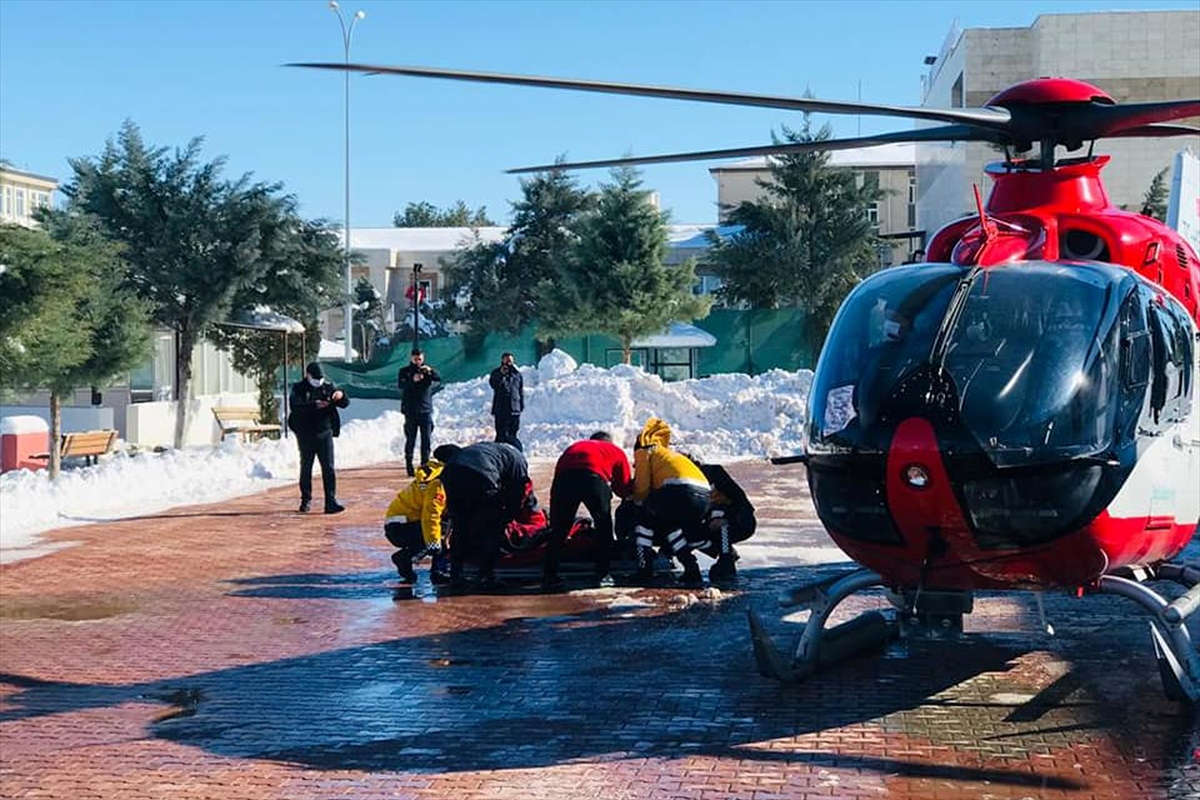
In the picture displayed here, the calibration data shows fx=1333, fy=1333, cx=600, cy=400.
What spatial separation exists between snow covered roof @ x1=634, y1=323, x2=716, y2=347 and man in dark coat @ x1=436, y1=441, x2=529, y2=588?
26.4 meters

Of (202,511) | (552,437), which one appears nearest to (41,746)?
(202,511)

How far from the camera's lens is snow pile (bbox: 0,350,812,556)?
669 inches

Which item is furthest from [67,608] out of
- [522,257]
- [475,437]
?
[522,257]

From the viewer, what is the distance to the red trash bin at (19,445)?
22.1m

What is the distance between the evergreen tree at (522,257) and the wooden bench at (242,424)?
16369 millimetres

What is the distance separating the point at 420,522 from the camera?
11.3m

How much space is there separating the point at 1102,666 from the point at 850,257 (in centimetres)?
3414

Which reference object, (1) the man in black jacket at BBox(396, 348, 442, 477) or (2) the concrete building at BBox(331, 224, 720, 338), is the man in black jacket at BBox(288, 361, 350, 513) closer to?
(1) the man in black jacket at BBox(396, 348, 442, 477)

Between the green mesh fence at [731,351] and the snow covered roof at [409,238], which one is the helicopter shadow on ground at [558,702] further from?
the snow covered roof at [409,238]

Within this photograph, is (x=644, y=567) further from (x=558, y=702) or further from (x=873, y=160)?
(x=873, y=160)

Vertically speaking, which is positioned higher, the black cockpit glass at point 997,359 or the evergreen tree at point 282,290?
the evergreen tree at point 282,290

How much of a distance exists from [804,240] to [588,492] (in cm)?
3213

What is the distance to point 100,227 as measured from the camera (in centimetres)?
2752

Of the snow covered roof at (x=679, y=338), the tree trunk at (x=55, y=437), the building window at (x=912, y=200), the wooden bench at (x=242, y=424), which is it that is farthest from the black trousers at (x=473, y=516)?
the building window at (x=912, y=200)
